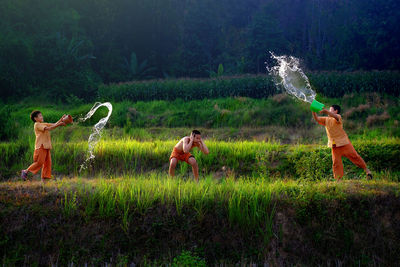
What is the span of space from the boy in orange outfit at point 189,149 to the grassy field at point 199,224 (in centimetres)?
93

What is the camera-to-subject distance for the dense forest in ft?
77.1

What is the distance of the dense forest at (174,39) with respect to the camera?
77.1 feet

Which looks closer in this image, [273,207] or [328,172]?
[273,207]

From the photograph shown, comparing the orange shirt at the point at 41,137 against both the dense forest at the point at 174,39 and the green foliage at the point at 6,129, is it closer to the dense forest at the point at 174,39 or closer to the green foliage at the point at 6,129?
the green foliage at the point at 6,129

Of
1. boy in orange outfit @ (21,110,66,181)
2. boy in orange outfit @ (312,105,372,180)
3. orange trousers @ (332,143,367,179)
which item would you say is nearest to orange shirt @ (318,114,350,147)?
boy in orange outfit @ (312,105,372,180)

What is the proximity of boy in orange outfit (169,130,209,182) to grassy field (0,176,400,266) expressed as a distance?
933mm

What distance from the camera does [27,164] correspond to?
9.47 meters

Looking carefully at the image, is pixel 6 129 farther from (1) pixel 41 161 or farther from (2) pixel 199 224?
(2) pixel 199 224

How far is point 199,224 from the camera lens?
17.9 feet

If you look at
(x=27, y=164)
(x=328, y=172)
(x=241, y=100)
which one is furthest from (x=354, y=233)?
(x=241, y=100)

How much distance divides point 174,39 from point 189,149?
26.6 meters

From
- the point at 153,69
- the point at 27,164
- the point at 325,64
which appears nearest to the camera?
the point at 27,164

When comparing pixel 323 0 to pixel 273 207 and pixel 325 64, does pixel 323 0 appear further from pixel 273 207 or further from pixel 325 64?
pixel 273 207

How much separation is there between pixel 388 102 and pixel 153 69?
19728 millimetres
